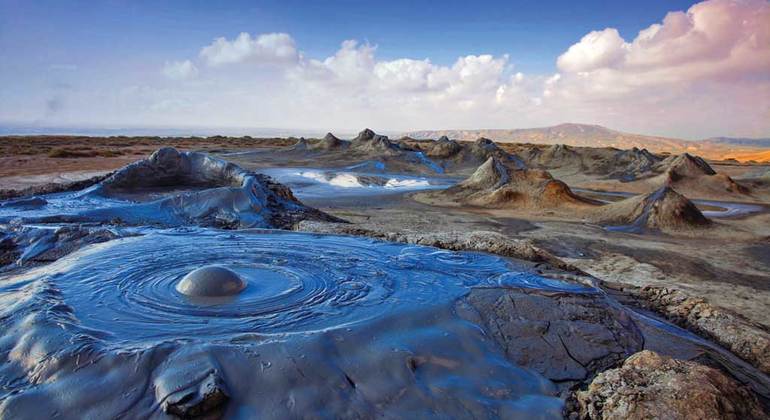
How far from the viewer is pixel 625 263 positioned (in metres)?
7.52

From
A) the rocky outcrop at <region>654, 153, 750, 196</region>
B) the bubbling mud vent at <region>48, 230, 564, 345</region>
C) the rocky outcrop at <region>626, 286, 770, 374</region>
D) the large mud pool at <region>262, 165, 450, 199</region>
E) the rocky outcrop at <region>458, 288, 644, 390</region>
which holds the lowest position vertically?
the large mud pool at <region>262, 165, 450, 199</region>

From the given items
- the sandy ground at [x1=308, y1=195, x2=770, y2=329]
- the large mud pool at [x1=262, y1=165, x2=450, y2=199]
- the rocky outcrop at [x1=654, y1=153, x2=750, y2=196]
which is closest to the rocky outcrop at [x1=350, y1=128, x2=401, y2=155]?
the large mud pool at [x1=262, y1=165, x2=450, y2=199]

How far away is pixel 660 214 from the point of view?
1048cm

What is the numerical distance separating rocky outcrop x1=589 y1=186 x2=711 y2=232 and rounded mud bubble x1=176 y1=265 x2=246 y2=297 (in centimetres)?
937

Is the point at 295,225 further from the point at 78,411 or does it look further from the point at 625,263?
the point at 625,263

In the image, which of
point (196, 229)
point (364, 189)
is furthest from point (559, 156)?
point (196, 229)

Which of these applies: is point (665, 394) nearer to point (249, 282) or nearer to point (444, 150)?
point (249, 282)

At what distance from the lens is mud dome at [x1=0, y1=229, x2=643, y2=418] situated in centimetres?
232

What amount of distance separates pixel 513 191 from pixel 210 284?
36.1ft

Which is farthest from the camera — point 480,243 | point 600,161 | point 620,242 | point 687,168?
point 600,161

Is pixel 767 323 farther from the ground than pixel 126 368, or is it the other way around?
pixel 126 368

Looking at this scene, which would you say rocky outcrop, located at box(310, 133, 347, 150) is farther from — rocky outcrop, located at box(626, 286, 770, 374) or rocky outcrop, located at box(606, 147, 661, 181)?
rocky outcrop, located at box(626, 286, 770, 374)

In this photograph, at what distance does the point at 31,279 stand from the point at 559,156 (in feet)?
88.5

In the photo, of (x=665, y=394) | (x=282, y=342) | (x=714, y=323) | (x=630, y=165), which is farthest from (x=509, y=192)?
(x=630, y=165)
